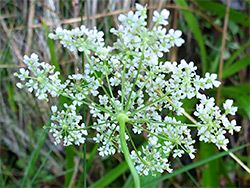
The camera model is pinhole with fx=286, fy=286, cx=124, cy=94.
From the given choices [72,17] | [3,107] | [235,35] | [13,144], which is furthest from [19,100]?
[235,35]

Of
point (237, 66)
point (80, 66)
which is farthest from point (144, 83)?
point (237, 66)

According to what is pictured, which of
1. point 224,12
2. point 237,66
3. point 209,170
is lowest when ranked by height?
point 209,170

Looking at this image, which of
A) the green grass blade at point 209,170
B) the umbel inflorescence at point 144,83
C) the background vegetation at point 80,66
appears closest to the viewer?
the umbel inflorescence at point 144,83

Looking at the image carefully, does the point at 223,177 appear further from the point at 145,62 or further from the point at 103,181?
the point at 145,62

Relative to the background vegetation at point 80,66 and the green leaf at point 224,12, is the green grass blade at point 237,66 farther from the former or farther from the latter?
the green leaf at point 224,12

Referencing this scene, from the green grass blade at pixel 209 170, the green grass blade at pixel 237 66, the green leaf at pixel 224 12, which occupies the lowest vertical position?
the green grass blade at pixel 209 170

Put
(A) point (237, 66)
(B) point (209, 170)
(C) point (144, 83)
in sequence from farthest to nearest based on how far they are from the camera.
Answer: (A) point (237, 66) → (B) point (209, 170) → (C) point (144, 83)

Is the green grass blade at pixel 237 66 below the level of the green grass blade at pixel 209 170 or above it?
above

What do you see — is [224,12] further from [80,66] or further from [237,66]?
→ [80,66]

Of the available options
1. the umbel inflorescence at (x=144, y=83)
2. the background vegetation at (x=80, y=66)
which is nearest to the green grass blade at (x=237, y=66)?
the background vegetation at (x=80, y=66)
